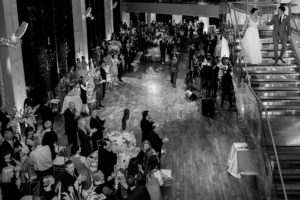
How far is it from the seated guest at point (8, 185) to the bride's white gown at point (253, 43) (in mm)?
6178

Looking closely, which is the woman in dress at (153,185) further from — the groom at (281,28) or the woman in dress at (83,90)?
the woman in dress at (83,90)

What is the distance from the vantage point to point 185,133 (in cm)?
1073

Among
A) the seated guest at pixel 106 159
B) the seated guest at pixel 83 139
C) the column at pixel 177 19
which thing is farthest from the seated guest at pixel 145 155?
the column at pixel 177 19

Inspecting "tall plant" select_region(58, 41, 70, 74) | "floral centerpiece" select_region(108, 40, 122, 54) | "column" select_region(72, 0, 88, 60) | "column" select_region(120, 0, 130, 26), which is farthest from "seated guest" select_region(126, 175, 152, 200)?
"column" select_region(120, 0, 130, 26)

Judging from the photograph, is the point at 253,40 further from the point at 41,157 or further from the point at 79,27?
the point at 79,27

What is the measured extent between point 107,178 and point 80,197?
5.38 ft

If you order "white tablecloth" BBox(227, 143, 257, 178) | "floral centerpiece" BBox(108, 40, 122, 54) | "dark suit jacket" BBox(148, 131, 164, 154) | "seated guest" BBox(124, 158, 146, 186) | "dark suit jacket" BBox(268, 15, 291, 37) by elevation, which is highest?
"dark suit jacket" BBox(268, 15, 291, 37)

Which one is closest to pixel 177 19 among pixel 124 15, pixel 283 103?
pixel 124 15

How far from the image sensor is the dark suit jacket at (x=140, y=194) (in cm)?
551

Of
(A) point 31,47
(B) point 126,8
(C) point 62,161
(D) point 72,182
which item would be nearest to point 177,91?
(A) point 31,47

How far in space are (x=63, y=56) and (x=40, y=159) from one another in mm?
8682

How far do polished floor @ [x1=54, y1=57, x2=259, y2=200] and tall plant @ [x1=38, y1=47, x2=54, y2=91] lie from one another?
189 cm

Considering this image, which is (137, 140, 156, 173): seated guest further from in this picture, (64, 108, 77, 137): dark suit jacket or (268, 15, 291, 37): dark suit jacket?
(268, 15, 291, 37): dark suit jacket

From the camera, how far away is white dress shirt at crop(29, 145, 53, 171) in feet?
22.3
